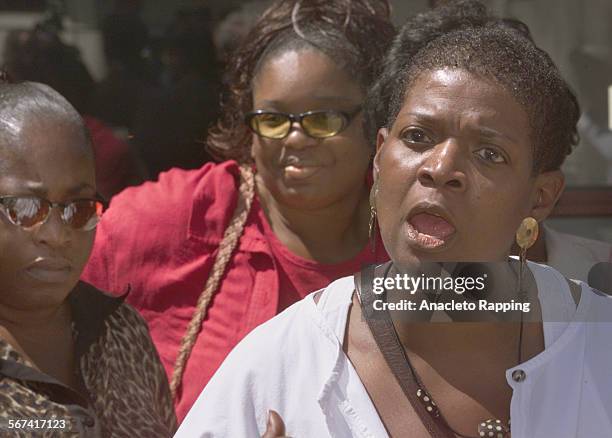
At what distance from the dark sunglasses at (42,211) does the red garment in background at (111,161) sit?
54 cm

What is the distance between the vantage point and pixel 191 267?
259 centimetres

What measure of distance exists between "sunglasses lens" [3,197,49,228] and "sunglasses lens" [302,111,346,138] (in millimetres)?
790

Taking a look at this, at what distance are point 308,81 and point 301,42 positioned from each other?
0.14 meters

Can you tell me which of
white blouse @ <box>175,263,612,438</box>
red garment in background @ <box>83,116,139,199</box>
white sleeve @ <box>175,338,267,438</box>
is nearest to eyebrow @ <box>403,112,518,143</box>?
white blouse @ <box>175,263,612,438</box>

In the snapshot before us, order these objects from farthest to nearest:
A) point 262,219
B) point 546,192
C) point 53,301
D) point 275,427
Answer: point 262,219
point 53,301
point 546,192
point 275,427

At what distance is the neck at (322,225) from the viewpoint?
105 inches

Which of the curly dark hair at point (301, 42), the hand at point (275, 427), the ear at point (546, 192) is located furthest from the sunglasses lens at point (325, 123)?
the hand at point (275, 427)

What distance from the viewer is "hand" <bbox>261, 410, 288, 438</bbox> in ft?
5.59

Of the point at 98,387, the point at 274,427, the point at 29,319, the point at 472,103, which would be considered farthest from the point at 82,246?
the point at 472,103

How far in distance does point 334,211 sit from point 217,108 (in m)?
0.57

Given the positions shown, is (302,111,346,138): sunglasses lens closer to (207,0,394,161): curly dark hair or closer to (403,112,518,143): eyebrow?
(207,0,394,161): curly dark hair

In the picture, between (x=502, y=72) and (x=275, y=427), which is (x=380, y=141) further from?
(x=275, y=427)

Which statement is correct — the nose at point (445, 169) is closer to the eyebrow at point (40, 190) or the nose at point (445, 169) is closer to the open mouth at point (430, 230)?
the open mouth at point (430, 230)

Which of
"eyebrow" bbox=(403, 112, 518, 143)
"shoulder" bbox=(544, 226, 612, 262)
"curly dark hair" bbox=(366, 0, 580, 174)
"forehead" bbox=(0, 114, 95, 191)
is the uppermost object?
"curly dark hair" bbox=(366, 0, 580, 174)
